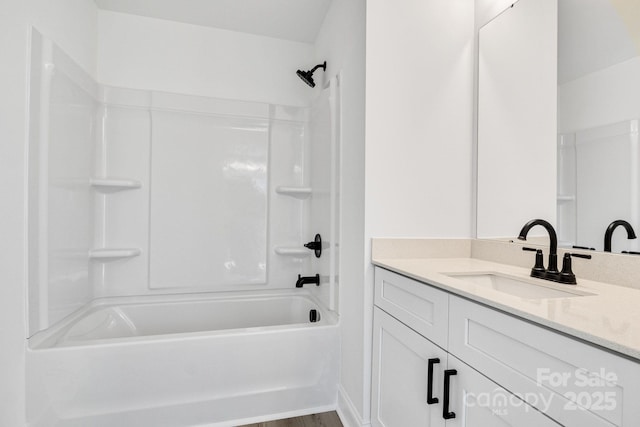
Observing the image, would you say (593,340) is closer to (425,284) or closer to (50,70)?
(425,284)

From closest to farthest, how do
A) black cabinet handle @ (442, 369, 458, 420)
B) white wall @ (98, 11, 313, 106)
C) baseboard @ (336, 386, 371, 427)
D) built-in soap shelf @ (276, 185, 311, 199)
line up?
black cabinet handle @ (442, 369, 458, 420) < baseboard @ (336, 386, 371, 427) < white wall @ (98, 11, 313, 106) < built-in soap shelf @ (276, 185, 311, 199)

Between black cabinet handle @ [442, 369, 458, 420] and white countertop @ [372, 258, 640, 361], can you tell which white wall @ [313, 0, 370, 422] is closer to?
white countertop @ [372, 258, 640, 361]

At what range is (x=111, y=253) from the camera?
2.09m

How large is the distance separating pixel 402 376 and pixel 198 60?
8.19 ft

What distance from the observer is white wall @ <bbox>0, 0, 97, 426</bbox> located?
51.1 inches

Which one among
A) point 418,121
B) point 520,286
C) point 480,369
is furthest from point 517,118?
point 480,369

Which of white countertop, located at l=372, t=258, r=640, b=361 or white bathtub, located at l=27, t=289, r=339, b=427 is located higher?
white countertop, located at l=372, t=258, r=640, b=361

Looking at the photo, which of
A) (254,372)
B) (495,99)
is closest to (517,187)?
(495,99)

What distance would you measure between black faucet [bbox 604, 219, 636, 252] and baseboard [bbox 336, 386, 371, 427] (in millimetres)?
1263

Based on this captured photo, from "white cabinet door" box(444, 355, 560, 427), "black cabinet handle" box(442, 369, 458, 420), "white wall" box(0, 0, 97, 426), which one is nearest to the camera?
"white cabinet door" box(444, 355, 560, 427)

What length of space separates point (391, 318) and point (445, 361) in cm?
35

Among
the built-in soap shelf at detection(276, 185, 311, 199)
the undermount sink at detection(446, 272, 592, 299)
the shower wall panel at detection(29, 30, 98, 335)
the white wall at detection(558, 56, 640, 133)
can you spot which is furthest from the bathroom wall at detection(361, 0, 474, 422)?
the shower wall panel at detection(29, 30, 98, 335)

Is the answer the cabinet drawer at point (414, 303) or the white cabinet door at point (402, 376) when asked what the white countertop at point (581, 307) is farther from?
the white cabinet door at point (402, 376)

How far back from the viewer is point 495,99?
1.57 m
